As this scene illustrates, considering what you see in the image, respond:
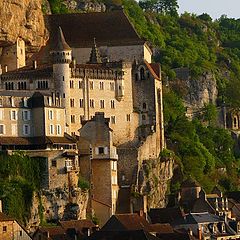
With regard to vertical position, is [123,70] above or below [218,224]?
above

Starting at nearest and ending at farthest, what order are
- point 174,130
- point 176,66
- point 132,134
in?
point 132,134
point 174,130
point 176,66

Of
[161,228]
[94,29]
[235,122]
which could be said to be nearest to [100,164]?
[161,228]

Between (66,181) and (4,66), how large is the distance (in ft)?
60.7

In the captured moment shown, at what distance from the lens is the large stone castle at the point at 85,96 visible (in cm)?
11056

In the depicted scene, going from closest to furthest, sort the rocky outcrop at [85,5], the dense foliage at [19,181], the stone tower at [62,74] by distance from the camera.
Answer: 1. the dense foliage at [19,181]
2. the stone tower at [62,74]
3. the rocky outcrop at [85,5]

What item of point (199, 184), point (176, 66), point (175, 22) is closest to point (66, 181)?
point (199, 184)

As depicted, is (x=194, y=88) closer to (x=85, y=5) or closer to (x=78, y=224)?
(x=85, y=5)

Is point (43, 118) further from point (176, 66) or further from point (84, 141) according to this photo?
point (176, 66)

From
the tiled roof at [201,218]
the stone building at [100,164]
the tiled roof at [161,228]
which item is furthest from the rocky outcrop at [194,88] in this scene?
the tiled roof at [161,228]

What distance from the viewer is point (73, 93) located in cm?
11731

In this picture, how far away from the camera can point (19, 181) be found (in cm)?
10600

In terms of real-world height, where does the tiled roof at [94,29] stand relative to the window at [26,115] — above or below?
above

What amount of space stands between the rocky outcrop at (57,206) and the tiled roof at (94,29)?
20.7 m

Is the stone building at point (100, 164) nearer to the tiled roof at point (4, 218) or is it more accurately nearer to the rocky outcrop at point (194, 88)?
the tiled roof at point (4, 218)
